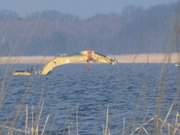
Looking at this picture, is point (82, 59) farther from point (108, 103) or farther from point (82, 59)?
point (108, 103)

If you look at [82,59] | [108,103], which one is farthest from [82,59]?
[108,103]

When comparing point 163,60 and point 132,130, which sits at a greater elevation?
point 163,60

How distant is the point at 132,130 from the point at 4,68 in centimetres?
103

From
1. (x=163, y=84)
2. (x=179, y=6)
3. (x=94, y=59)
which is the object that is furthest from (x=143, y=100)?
(x=94, y=59)

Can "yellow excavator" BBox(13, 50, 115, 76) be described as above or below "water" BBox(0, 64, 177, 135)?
above

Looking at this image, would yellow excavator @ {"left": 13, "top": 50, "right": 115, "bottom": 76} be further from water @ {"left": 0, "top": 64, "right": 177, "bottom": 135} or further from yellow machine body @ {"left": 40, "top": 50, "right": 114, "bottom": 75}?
water @ {"left": 0, "top": 64, "right": 177, "bottom": 135}

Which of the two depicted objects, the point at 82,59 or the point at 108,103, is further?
the point at 82,59

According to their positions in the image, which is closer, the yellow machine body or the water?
the water

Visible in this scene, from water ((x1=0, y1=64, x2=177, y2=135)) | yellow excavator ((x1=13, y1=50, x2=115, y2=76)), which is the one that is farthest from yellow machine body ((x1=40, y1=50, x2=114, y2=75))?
water ((x1=0, y1=64, x2=177, y2=135))

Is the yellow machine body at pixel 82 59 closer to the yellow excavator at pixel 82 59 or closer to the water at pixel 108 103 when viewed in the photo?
the yellow excavator at pixel 82 59

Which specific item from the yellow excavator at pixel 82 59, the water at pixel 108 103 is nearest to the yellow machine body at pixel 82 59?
the yellow excavator at pixel 82 59

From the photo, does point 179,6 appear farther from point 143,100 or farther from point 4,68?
point 4,68

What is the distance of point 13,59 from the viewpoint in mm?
4449

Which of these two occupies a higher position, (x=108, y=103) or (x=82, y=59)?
(x=82, y=59)
